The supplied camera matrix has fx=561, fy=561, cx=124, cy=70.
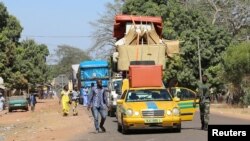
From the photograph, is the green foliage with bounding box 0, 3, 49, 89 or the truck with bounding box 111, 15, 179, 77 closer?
the truck with bounding box 111, 15, 179, 77

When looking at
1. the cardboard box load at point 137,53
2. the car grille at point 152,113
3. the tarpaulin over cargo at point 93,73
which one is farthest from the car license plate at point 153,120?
the tarpaulin over cargo at point 93,73

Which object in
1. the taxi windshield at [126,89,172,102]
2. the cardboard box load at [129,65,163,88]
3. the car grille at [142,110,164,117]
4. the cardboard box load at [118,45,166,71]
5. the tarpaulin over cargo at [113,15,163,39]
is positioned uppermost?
the tarpaulin over cargo at [113,15,163,39]

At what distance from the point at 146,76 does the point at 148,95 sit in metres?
4.18

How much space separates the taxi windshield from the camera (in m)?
18.2

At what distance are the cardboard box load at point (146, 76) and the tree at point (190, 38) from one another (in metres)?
28.8

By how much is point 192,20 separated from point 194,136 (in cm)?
3991

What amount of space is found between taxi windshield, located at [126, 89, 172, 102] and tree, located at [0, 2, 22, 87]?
4498 cm

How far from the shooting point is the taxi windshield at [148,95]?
18219 mm

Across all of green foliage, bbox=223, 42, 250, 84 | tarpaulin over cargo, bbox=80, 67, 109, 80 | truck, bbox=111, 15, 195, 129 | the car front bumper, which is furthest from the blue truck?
the car front bumper

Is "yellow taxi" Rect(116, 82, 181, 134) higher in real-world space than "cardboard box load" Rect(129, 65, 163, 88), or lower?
lower

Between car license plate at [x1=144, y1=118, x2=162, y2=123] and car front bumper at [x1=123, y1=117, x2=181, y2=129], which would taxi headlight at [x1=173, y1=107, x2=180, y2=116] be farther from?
car license plate at [x1=144, y1=118, x2=162, y2=123]

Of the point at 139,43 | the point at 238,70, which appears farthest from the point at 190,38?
the point at 139,43

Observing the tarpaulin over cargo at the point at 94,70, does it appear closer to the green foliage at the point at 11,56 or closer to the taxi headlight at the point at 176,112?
the green foliage at the point at 11,56

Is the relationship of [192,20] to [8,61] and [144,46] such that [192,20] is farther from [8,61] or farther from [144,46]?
[144,46]
